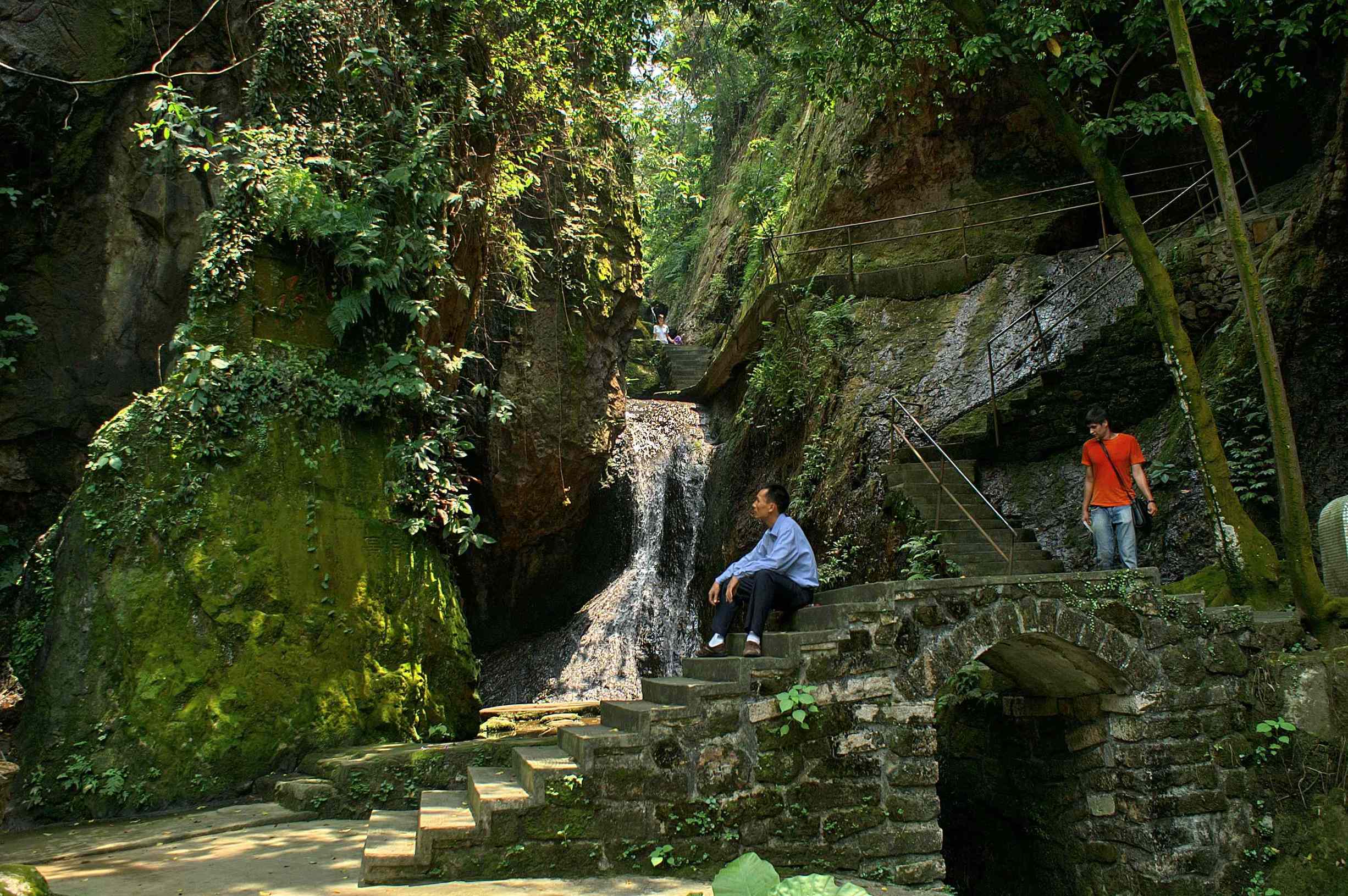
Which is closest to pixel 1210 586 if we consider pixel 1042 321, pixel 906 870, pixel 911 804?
pixel 911 804

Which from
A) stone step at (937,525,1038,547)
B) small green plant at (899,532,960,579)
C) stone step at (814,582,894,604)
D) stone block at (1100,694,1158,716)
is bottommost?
stone block at (1100,694,1158,716)

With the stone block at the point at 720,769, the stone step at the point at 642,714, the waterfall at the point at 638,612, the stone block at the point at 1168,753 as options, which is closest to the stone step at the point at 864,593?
the stone step at the point at 642,714

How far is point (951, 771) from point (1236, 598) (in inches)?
124

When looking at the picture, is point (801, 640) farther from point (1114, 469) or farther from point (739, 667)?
point (1114, 469)

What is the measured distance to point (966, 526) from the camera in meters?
8.76

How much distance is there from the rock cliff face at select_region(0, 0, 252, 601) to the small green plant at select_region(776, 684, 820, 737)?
801 centimetres

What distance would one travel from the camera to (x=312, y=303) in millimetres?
8094

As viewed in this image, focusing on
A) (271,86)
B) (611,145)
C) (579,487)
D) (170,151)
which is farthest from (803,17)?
(579,487)

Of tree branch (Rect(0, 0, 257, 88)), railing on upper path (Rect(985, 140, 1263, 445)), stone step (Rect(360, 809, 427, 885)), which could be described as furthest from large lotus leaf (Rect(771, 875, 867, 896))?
tree branch (Rect(0, 0, 257, 88))

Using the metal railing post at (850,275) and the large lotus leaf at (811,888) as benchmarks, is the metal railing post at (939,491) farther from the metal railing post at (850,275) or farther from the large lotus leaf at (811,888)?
the large lotus leaf at (811,888)

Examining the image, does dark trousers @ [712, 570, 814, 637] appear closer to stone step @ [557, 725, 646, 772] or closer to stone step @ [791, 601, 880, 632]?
stone step @ [791, 601, 880, 632]

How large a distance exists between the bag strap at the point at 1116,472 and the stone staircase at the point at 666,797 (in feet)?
9.43

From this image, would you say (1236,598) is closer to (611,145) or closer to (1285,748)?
(1285,748)

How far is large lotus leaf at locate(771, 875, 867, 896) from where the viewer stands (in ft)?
5.72
